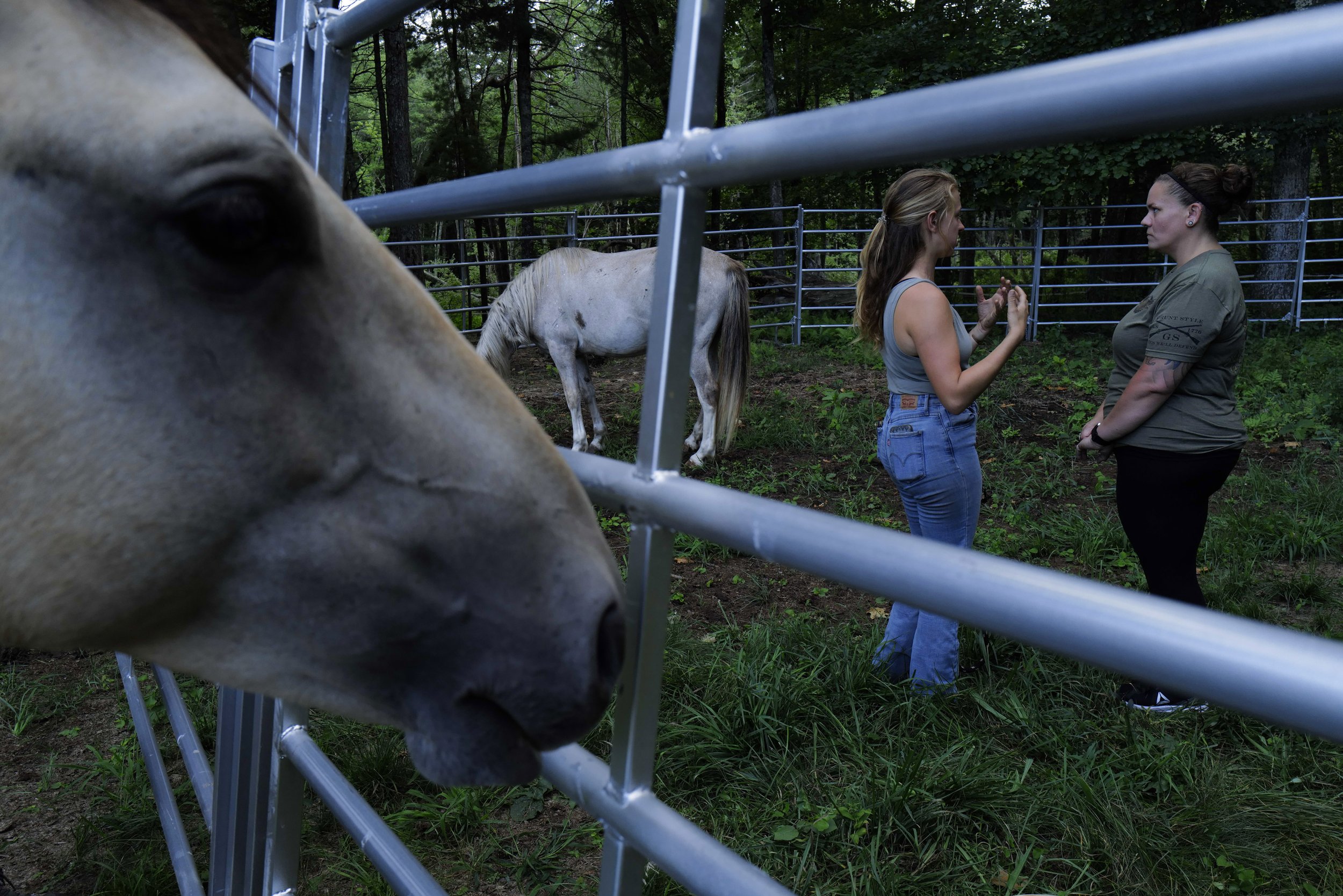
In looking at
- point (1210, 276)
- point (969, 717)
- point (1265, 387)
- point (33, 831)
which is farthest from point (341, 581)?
point (1265, 387)

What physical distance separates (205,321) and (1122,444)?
113 inches

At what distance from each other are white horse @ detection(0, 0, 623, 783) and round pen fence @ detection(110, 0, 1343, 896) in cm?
11

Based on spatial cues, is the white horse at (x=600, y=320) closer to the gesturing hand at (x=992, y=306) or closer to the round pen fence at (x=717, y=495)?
the gesturing hand at (x=992, y=306)

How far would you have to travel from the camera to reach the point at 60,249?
0.62 meters

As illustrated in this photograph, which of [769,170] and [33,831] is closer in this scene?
[769,170]

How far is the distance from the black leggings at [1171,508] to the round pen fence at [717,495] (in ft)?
8.21

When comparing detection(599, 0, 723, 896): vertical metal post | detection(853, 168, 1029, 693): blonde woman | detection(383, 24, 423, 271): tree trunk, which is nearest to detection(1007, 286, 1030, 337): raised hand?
detection(853, 168, 1029, 693): blonde woman

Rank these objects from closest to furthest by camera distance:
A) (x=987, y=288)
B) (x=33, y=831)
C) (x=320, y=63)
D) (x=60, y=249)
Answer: (x=60, y=249)
(x=320, y=63)
(x=33, y=831)
(x=987, y=288)

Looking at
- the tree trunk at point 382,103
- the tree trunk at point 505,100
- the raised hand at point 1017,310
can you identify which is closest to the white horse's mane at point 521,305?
the raised hand at point 1017,310

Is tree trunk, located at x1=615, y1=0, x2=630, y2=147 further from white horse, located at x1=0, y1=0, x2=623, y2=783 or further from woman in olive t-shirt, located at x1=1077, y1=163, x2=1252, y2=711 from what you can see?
white horse, located at x1=0, y1=0, x2=623, y2=783

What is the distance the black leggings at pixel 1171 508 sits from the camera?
2730 mm

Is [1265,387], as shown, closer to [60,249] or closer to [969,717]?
[969,717]

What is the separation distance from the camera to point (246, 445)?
2.15 feet

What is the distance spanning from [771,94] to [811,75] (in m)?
2.68
